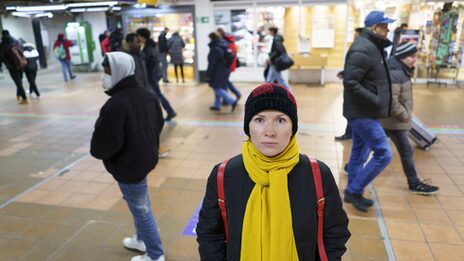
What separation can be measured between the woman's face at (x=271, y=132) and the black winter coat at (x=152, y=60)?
5.44 metres

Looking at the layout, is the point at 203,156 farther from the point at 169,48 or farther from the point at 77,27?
the point at 77,27

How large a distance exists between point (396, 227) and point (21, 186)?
4.25m

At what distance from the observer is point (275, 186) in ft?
4.67

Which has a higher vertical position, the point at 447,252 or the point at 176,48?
the point at 176,48

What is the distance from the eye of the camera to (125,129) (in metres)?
2.61

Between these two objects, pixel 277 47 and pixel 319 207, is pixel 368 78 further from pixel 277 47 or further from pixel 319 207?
pixel 277 47

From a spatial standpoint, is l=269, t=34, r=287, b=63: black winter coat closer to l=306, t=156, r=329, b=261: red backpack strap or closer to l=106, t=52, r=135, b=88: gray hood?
l=106, t=52, r=135, b=88: gray hood

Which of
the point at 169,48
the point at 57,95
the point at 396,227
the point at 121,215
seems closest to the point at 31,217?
the point at 121,215

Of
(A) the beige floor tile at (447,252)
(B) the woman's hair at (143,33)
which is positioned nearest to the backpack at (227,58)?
(B) the woman's hair at (143,33)

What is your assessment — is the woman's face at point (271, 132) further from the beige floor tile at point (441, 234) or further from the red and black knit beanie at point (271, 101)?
the beige floor tile at point (441, 234)

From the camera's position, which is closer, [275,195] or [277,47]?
[275,195]

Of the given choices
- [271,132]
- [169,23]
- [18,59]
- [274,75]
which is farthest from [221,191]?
[169,23]

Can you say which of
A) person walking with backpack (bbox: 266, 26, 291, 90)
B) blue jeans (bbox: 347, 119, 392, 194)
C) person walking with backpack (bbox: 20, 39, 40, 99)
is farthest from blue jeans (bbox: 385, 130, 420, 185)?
person walking with backpack (bbox: 20, 39, 40, 99)

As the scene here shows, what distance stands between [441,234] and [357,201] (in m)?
0.77
